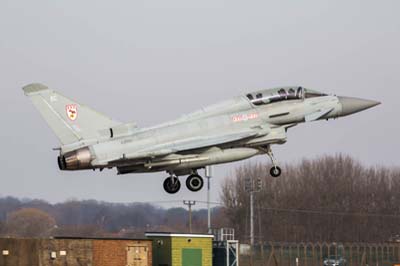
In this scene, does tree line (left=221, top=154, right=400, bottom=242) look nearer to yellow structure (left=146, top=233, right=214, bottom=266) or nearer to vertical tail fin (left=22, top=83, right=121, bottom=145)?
yellow structure (left=146, top=233, right=214, bottom=266)

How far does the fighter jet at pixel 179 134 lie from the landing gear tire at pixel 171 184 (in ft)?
0.14

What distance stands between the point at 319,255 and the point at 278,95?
166ft

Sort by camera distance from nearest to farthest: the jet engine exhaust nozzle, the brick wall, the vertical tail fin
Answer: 1. the jet engine exhaust nozzle
2. the vertical tail fin
3. the brick wall

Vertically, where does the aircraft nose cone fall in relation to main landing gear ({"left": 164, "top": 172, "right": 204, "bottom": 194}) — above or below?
above

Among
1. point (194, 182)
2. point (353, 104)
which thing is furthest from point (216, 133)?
point (353, 104)

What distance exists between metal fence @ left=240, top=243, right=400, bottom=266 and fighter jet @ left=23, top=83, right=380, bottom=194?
36.5m

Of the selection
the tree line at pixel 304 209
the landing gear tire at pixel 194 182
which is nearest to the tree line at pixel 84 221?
the tree line at pixel 304 209

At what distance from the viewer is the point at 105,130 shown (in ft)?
132

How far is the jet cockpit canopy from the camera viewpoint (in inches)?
1647

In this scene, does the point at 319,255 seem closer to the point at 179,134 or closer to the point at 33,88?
the point at 179,134

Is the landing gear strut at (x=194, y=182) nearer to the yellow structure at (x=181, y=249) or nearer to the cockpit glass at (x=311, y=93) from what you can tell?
the cockpit glass at (x=311, y=93)

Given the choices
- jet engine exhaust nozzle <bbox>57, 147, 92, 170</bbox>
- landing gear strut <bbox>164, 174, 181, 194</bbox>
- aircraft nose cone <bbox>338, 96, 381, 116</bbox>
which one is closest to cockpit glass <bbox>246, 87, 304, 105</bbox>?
aircraft nose cone <bbox>338, 96, 381, 116</bbox>

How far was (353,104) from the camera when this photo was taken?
44.2 m

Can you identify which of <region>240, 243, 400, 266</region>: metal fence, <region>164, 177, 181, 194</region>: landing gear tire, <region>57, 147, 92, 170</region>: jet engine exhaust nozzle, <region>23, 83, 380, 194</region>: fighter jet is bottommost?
<region>240, 243, 400, 266</region>: metal fence
